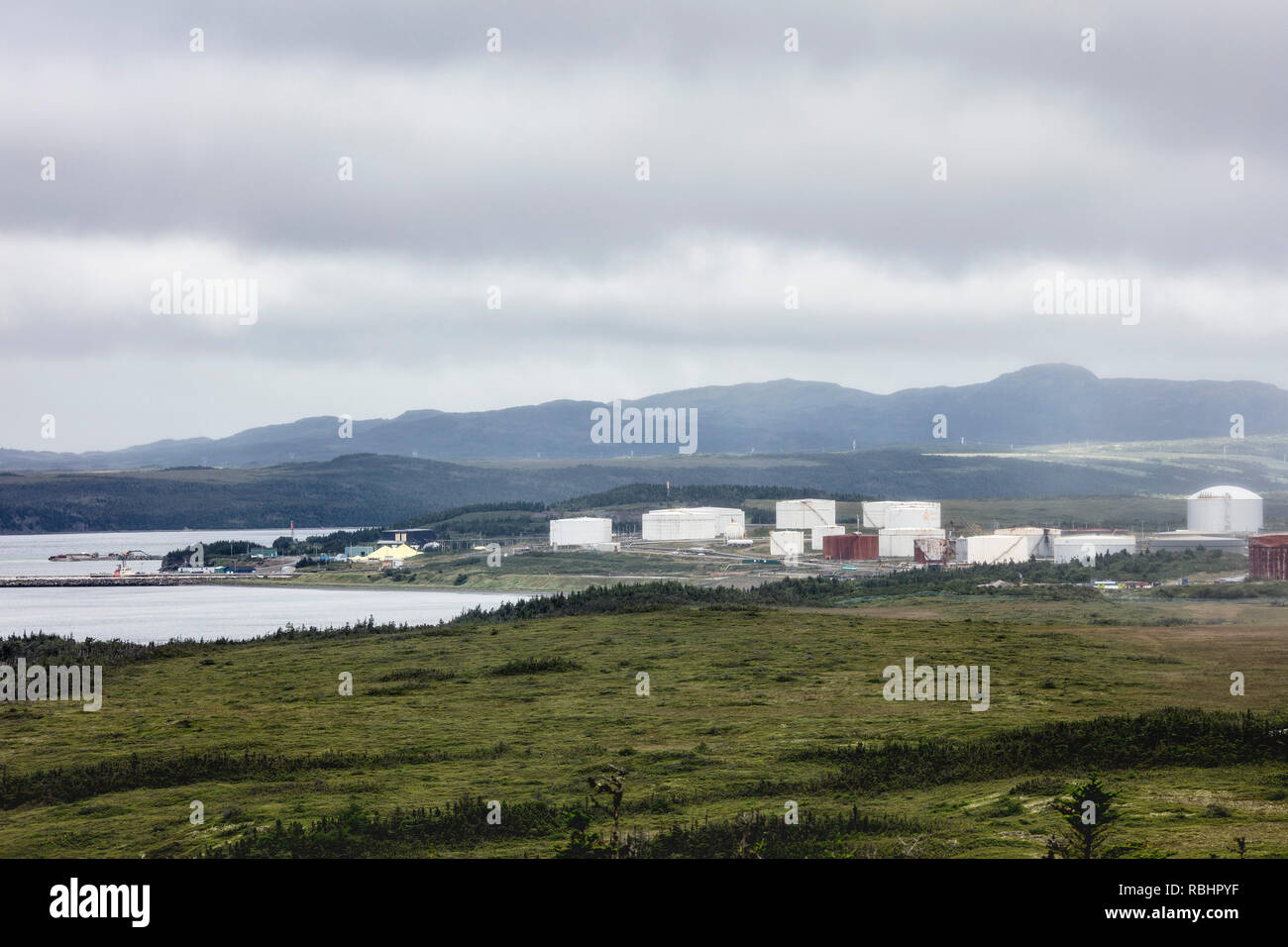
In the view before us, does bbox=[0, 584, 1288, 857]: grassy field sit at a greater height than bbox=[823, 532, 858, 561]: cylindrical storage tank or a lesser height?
greater

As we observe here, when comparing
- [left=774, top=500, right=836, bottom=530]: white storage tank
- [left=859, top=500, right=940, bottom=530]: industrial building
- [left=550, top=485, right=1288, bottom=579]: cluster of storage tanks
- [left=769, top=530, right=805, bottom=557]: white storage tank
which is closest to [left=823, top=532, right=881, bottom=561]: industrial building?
[left=550, top=485, right=1288, bottom=579]: cluster of storage tanks

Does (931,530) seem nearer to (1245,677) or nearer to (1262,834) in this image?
(1245,677)

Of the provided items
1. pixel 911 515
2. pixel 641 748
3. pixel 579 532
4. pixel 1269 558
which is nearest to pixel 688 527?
pixel 579 532

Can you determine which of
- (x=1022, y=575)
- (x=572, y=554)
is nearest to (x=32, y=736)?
(x=1022, y=575)

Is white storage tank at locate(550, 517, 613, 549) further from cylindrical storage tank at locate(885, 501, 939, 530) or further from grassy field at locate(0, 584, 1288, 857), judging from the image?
grassy field at locate(0, 584, 1288, 857)

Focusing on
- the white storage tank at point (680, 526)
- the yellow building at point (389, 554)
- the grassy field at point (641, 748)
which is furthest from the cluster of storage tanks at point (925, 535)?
the grassy field at point (641, 748)
